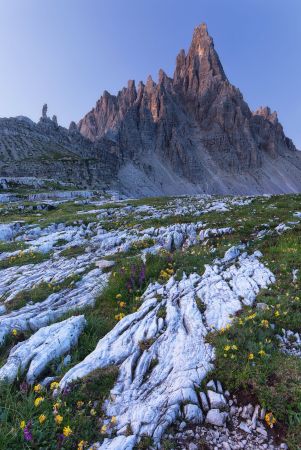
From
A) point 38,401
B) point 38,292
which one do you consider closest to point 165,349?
point 38,401

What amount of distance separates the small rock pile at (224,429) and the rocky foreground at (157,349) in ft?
0.06

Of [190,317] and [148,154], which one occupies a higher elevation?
[148,154]

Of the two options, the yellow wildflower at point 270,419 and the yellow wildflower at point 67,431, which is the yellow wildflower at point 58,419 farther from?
the yellow wildflower at point 270,419

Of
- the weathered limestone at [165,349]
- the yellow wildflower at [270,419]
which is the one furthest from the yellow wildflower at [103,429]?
the yellow wildflower at [270,419]

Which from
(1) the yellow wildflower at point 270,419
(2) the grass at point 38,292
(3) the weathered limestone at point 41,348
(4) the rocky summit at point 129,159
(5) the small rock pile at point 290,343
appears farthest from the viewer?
(4) the rocky summit at point 129,159

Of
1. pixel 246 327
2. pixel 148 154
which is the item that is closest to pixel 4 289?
pixel 246 327

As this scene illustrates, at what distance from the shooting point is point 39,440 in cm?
462

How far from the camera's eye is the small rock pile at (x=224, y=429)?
15.2 ft

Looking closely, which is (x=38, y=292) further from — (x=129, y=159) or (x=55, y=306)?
(x=129, y=159)

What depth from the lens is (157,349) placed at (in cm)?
699

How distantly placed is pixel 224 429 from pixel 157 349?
243 centimetres

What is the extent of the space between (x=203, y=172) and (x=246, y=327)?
186497 mm

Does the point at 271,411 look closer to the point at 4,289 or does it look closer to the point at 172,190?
the point at 4,289

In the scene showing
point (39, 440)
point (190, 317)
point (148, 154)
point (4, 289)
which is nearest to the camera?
point (39, 440)
